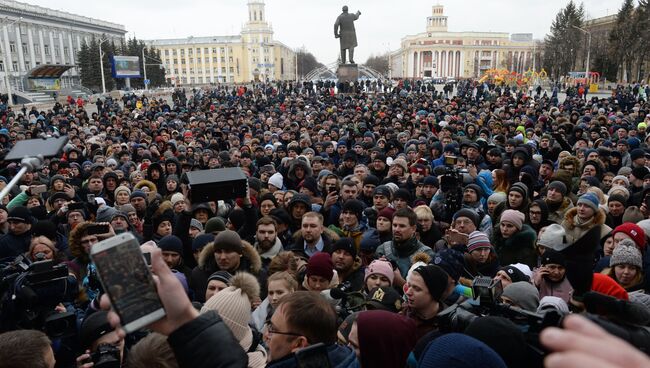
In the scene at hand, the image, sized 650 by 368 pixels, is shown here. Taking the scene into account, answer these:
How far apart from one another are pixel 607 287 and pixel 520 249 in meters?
1.73

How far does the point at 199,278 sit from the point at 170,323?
294 centimetres

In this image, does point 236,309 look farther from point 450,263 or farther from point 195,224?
point 195,224

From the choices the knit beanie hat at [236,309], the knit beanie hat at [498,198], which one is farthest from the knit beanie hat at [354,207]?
the knit beanie hat at [236,309]

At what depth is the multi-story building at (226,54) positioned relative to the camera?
12800cm

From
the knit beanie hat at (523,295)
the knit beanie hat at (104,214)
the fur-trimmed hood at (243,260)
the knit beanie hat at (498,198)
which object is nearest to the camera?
the knit beanie hat at (523,295)

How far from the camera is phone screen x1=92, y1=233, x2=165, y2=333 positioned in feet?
5.03

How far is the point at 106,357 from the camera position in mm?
2436

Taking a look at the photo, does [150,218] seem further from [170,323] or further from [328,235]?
[170,323]

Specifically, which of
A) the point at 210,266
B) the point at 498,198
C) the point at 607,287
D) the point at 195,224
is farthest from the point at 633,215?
the point at 195,224

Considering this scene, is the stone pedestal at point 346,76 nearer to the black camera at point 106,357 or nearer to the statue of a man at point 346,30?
the statue of a man at point 346,30

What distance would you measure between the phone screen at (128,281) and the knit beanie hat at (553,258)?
A: 135 inches

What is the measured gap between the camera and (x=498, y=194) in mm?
6668

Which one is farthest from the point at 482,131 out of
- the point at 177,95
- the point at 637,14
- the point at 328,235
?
the point at 637,14

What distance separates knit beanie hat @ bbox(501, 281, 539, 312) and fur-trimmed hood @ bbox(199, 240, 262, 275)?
225cm
